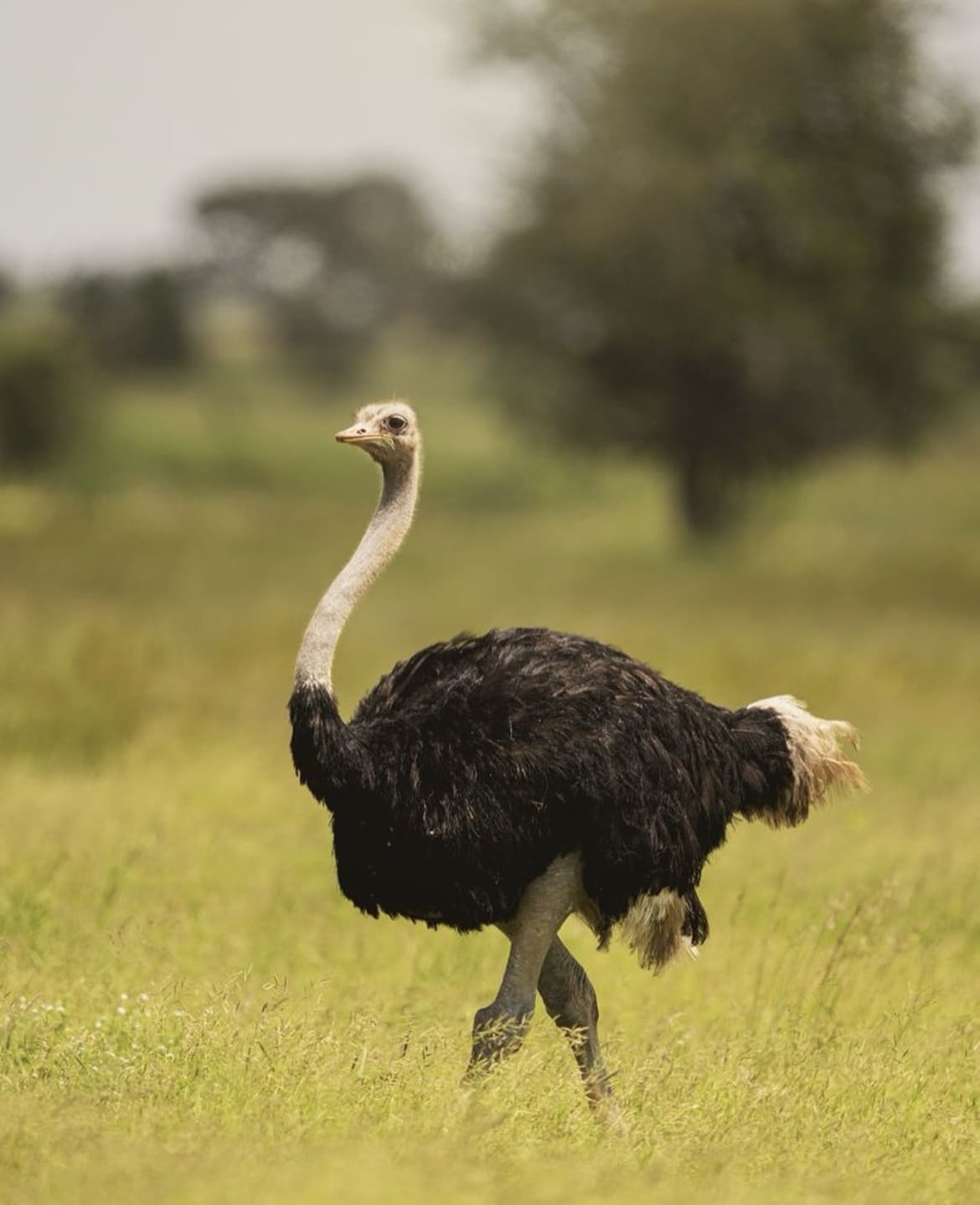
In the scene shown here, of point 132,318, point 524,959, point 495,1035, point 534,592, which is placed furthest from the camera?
point 132,318

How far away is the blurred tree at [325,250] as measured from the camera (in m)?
57.0

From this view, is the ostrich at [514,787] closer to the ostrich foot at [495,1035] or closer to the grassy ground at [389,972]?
the ostrich foot at [495,1035]

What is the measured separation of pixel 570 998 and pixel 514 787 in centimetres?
72

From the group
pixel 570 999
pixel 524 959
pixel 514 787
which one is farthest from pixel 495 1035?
pixel 514 787

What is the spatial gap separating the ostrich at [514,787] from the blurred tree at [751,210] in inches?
838

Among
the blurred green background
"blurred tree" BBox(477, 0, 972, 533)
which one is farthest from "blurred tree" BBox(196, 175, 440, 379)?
"blurred tree" BBox(477, 0, 972, 533)

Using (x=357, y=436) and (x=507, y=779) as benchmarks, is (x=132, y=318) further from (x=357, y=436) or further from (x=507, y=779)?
(x=507, y=779)

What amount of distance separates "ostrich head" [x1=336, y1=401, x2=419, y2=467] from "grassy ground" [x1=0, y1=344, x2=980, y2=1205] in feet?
5.03

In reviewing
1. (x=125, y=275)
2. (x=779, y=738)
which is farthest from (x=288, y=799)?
(x=125, y=275)

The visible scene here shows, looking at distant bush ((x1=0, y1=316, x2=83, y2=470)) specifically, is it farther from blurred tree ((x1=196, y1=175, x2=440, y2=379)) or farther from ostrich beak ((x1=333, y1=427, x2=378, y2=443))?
ostrich beak ((x1=333, y1=427, x2=378, y2=443))

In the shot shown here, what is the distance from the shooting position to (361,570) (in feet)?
19.5

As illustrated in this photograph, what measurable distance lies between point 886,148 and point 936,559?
17.7ft

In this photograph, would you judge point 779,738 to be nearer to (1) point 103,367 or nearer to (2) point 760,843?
(2) point 760,843

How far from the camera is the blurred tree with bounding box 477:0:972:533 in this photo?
Result: 89.2ft
